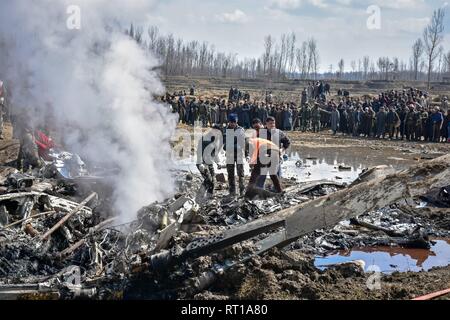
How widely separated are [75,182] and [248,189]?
367cm

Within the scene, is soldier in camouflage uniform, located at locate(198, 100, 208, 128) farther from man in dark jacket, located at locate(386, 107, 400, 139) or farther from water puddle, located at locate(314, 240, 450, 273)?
water puddle, located at locate(314, 240, 450, 273)

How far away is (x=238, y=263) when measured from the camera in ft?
22.0

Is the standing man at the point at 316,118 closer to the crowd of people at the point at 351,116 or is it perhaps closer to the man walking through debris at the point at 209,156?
the crowd of people at the point at 351,116

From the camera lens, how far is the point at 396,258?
8672 mm

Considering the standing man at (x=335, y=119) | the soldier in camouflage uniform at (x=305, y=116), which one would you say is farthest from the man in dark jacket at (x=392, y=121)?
the soldier in camouflage uniform at (x=305, y=116)

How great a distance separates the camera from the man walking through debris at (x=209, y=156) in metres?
11.8

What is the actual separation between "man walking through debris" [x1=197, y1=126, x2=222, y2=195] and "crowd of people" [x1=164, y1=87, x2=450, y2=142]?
16.0 m

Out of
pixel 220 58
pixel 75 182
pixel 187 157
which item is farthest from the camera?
pixel 220 58

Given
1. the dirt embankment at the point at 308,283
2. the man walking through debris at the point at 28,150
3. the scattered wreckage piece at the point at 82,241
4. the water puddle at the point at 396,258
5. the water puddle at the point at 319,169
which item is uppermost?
the man walking through debris at the point at 28,150

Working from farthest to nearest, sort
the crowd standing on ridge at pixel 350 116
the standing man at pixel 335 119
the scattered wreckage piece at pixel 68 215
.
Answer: the standing man at pixel 335 119
the crowd standing on ridge at pixel 350 116
the scattered wreckage piece at pixel 68 215

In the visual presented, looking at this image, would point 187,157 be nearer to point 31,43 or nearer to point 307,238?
point 31,43

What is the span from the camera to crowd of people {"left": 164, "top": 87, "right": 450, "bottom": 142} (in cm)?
2559

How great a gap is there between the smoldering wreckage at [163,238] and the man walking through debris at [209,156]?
1.94 metres
